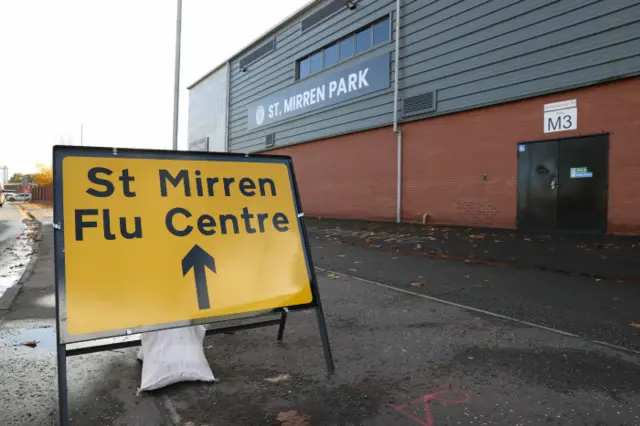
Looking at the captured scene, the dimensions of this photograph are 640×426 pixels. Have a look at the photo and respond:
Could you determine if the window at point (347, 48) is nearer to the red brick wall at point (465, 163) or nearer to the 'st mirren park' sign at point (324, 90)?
the 'st mirren park' sign at point (324, 90)

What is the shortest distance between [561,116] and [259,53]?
54.0ft

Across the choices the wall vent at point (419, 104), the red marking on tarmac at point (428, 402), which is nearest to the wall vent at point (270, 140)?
the wall vent at point (419, 104)

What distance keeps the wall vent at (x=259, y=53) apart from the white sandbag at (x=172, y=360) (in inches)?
815

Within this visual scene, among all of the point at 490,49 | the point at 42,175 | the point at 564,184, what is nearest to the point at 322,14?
the point at 490,49

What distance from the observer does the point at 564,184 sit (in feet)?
34.7

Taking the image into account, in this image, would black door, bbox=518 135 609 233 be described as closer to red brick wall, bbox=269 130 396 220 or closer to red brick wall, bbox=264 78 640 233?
red brick wall, bbox=264 78 640 233

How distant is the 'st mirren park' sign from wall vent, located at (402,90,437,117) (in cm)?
128

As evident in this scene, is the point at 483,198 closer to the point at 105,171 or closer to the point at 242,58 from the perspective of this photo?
the point at 105,171

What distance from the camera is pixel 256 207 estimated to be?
322cm

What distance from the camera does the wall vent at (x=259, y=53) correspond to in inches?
857

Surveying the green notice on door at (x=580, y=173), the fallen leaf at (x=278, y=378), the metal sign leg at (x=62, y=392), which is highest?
Result: the green notice on door at (x=580, y=173)

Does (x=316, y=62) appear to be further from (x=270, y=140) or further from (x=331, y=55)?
(x=270, y=140)

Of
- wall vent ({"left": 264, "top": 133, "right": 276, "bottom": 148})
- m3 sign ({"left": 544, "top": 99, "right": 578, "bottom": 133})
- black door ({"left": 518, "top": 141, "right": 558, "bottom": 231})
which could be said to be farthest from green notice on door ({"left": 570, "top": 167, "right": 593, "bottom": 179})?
wall vent ({"left": 264, "top": 133, "right": 276, "bottom": 148})

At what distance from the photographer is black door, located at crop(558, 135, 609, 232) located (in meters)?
9.78
